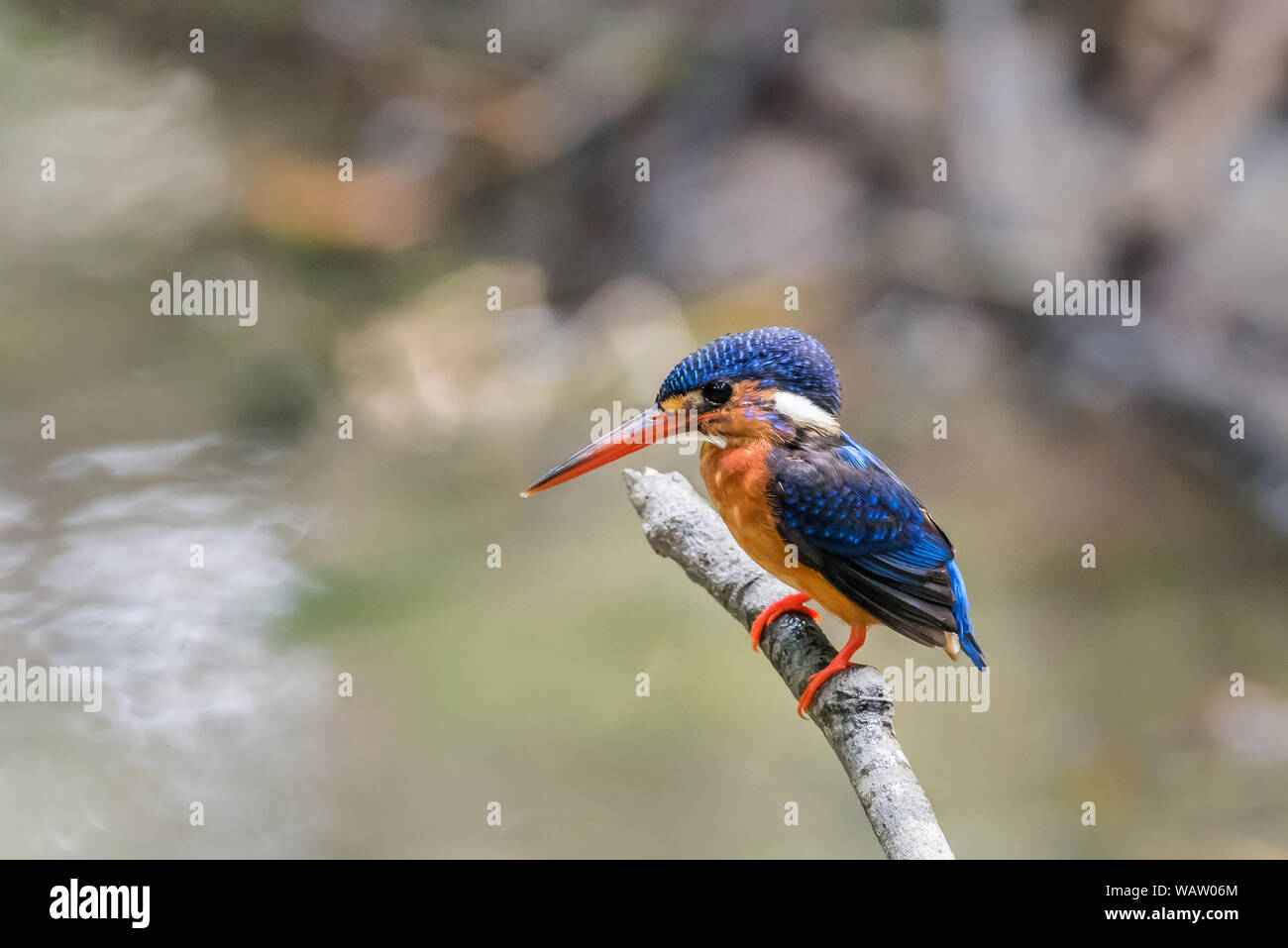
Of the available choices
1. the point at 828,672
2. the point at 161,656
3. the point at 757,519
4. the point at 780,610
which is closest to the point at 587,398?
the point at 161,656

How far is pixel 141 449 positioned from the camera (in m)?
4.03

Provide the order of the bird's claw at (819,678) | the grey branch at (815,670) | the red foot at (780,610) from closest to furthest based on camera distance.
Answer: the grey branch at (815,670), the bird's claw at (819,678), the red foot at (780,610)

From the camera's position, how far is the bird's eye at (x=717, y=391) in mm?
1657

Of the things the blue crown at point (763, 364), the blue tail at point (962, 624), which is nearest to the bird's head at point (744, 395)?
the blue crown at point (763, 364)

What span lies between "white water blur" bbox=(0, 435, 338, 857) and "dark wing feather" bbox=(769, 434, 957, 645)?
5.99 ft

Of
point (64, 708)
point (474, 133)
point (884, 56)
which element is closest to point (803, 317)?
point (884, 56)

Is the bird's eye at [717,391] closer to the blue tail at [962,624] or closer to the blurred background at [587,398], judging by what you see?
the blue tail at [962,624]

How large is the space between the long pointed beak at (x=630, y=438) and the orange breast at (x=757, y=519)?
0.08 metres

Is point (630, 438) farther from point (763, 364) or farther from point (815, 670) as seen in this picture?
point (815, 670)

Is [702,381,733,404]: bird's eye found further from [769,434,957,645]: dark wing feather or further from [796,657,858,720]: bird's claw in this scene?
[796,657,858,720]: bird's claw

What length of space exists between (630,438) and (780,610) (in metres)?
0.35
